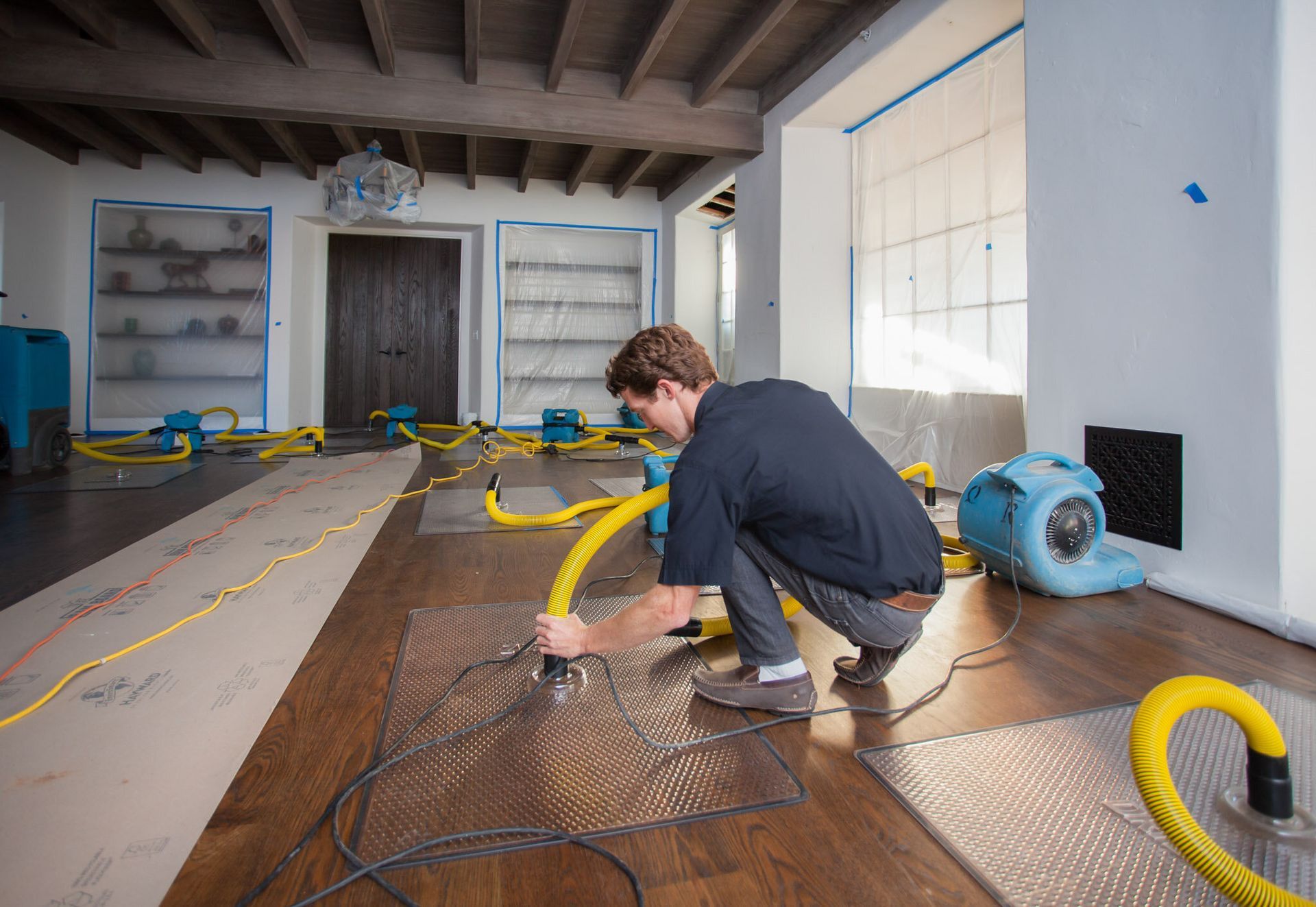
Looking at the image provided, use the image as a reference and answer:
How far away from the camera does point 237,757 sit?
1292 millimetres

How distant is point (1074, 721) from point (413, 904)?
128 cm

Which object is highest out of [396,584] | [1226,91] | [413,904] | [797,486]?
[1226,91]

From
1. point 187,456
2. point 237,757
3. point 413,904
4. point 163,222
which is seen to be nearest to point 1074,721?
point 413,904

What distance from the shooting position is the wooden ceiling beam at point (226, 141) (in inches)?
220

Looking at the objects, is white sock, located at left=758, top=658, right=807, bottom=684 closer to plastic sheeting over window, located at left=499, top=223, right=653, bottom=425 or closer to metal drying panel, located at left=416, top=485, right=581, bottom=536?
metal drying panel, located at left=416, top=485, right=581, bottom=536

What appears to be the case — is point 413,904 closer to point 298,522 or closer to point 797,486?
point 797,486

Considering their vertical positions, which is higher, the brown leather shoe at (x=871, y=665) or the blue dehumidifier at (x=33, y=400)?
the blue dehumidifier at (x=33, y=400)

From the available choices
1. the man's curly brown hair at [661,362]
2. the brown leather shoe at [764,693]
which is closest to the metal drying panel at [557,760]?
the brown leather shoe at [764,693]

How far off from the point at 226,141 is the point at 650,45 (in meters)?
4.06

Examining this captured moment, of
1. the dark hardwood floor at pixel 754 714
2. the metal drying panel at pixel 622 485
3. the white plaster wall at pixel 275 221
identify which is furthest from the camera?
the white plaster wall at pixel 275 221

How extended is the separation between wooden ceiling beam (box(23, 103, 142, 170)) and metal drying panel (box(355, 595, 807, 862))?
6332mm

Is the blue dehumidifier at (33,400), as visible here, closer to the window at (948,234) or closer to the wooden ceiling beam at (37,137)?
the wooden ceiling beam at (37,137)

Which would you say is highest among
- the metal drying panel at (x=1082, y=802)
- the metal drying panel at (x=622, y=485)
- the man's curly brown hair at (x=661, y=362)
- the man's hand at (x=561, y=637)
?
the man's curly brown hair at (x=661, y=362)

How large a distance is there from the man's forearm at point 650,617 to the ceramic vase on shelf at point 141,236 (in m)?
7.98
